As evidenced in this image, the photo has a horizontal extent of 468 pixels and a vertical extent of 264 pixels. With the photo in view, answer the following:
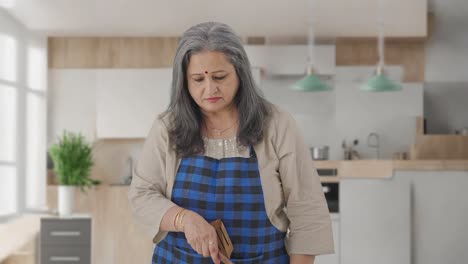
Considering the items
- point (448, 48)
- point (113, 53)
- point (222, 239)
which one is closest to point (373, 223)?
point (448, 48)

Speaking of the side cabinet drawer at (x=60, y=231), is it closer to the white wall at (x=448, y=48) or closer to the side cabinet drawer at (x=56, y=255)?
the side cabinet drawer at (x=56, y=255)

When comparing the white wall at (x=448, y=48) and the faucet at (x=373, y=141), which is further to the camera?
the white wall at (x=448, y=48)

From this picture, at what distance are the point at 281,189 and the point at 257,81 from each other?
18.1 feet

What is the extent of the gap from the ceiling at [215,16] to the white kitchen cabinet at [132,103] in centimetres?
46

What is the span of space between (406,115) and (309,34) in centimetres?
139

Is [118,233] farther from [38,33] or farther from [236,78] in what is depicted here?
[236,78]

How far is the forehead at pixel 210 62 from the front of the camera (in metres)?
1.39

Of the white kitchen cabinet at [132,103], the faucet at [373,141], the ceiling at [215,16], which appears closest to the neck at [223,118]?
the ceiling at [215,16]

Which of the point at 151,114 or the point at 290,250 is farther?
the point at 151,114

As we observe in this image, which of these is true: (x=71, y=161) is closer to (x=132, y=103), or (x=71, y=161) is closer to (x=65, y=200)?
(x=65, y=200)

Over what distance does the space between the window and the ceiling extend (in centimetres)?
28

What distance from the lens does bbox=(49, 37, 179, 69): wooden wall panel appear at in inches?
269

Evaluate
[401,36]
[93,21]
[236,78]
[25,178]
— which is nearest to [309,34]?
[401,36]

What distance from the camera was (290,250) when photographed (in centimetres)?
145
